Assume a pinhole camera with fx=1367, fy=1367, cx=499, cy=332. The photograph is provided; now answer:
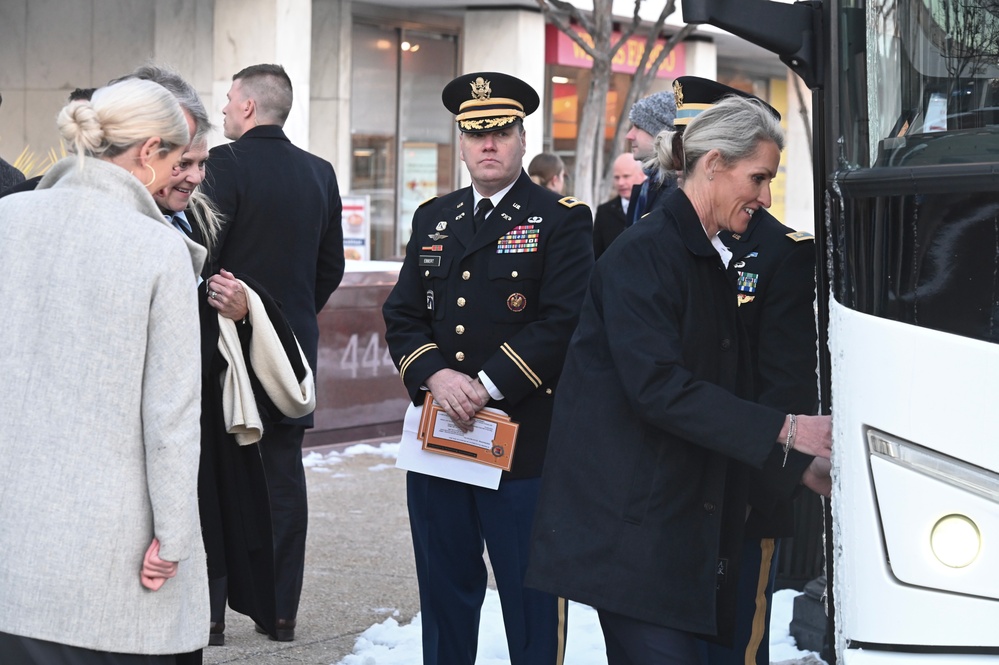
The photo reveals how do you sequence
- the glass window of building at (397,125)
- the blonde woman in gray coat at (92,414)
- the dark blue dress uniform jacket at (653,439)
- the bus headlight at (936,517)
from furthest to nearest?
1. the glass window of building at (397,125)
2. the dark blue dress uniform jacket at (653,439)
3. the blonde woman in gray coat at (92,414)
4. the bus headlight at (936,517)

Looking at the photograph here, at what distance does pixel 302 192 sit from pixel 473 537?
1812 mm

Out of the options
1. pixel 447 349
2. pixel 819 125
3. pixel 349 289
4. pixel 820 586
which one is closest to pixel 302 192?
pixel 447 349

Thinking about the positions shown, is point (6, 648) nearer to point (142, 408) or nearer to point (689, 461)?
point (142, 408)

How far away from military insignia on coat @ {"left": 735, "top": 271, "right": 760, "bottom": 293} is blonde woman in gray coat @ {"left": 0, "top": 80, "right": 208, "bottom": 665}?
1.52 meters

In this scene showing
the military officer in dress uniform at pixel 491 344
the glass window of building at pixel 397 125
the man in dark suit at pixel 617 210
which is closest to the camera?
the military officer in dress uniform at pixel 491 344

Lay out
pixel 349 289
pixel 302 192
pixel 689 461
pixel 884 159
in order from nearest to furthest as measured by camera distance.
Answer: pixel 884 159, pixel 689 461, pixel 302 192, pixel 349 289

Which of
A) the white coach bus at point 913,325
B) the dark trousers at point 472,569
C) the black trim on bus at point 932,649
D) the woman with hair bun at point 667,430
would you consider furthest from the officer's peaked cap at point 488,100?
the black trim on bus at point 932,649

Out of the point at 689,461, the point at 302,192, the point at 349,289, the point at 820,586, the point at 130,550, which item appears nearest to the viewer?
the point at 130,550

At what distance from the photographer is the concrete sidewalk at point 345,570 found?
5.41m

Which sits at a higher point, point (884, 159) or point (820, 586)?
point (884, 159)

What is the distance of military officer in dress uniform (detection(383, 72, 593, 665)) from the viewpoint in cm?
430

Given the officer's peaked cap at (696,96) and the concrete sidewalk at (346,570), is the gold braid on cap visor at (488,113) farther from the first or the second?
the concrete sidewalk at (346,570)

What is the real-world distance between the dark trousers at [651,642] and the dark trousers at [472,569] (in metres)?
1.11

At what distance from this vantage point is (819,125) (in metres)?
3.07
